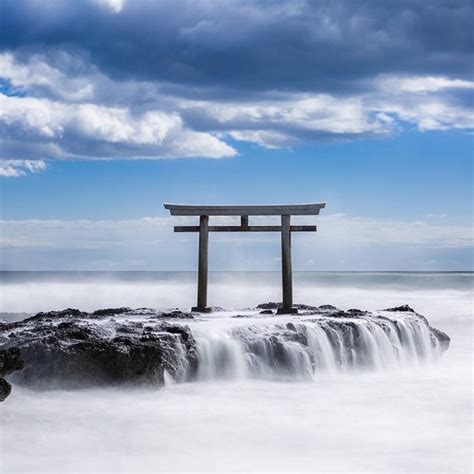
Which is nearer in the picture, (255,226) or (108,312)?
(108,312)

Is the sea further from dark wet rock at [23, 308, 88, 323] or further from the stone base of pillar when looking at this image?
dark wet rock at [23, 308, 88, 323]

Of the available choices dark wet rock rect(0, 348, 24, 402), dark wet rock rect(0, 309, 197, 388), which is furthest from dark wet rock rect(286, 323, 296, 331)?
dark wet rock rect(0, 348, 24, 402)

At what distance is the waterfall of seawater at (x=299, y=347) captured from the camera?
12.6 metres

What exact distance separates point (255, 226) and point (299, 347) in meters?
4.32

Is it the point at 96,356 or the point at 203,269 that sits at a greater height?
the point at 203,269

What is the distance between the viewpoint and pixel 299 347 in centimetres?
1313

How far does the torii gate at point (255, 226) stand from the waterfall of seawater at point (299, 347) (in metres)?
2.15

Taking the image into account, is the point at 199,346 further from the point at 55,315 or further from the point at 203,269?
the point at 203,269

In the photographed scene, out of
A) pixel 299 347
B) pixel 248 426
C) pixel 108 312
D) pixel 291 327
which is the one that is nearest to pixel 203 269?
pixel 108 312

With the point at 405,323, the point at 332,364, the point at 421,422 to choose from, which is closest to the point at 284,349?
the point at 332,364

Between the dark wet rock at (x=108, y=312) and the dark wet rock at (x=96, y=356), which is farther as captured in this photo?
the dark wet rock at (x=108, y=312)

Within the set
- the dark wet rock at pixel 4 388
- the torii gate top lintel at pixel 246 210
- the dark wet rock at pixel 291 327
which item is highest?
the torii gate top lintel at pixel 246 210

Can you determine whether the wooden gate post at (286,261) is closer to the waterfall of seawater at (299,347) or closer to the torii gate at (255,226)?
the torii gate at (255,226)

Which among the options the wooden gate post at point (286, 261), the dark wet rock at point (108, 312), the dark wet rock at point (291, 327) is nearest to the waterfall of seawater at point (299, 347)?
the dark wet rock at point (291, 327)
